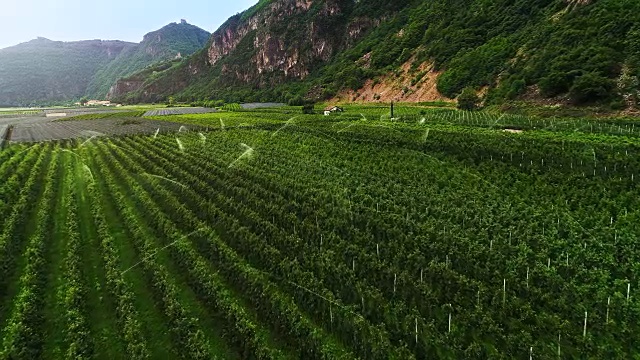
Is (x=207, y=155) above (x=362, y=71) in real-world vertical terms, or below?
below

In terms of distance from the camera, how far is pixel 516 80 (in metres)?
57.0

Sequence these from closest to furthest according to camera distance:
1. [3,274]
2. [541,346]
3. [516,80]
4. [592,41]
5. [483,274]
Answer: [541,346]
[483,274]
[3,274]
[592,41]
[516,80]

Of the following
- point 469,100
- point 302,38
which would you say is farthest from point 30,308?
point 302,38

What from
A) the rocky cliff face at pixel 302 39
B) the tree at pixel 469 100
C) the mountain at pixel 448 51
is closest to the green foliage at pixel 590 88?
the mountain at pixel 448 51

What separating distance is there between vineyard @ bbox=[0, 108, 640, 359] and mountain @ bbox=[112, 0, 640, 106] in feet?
77.4

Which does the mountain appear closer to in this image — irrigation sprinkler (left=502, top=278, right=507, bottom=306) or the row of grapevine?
irrigation sprinkler (left=502, top=278, right=507, bottom=306)

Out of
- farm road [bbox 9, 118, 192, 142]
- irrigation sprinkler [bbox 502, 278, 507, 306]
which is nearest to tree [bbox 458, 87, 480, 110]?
farm road [bbox 9, 118, 192, 142]

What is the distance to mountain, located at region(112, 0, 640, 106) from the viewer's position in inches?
1908

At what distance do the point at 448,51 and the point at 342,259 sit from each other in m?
85.3

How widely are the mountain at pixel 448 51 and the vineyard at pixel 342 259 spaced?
77.4 ft

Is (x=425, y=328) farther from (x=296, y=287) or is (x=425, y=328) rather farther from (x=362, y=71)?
(x=362, y=71)

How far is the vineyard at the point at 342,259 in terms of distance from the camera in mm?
A: 11000

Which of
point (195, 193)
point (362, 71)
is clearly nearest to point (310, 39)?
point (362, 71)

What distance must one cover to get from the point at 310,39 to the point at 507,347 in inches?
6808
